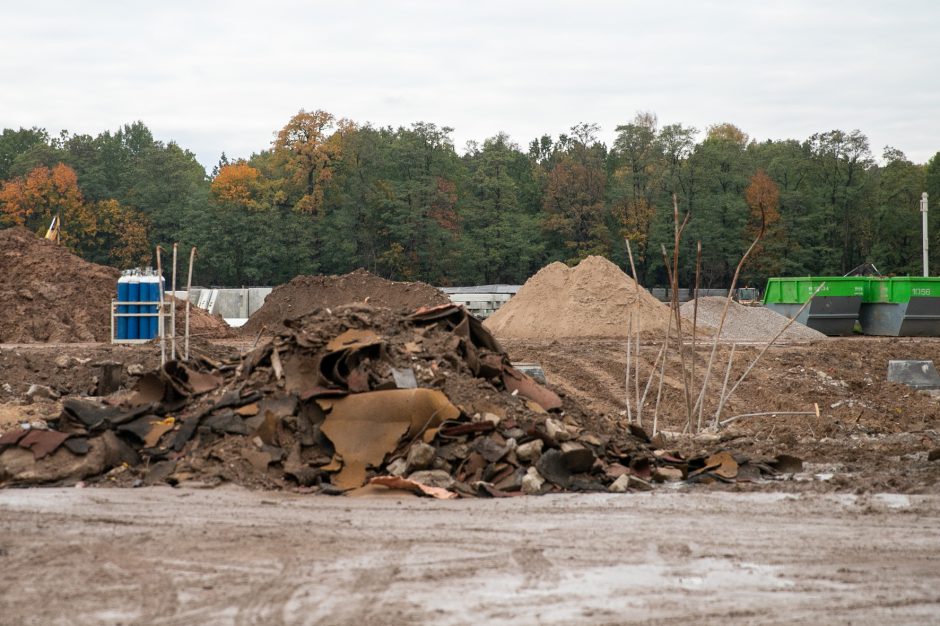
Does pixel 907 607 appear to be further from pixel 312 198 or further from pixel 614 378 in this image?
pixel 312 198

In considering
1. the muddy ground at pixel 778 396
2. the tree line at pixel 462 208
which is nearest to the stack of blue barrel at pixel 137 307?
the muddy ground at pixel 778 396

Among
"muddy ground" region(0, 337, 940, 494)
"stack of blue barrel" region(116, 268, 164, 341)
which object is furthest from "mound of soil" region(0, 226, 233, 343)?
"stack of blue barrel" region(116, 268, 164, 341)

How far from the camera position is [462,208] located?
203 feet

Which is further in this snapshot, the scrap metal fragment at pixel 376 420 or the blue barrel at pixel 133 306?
the blue barrel at pixel 133 306

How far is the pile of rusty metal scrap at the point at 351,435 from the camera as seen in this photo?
30.2 feet

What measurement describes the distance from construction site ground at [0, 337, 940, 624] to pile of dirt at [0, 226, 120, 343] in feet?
58.6

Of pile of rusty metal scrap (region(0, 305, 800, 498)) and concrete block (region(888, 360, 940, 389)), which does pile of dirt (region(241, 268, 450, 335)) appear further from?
pile of rusty metal scrap (region(0, 305, 800, 498))

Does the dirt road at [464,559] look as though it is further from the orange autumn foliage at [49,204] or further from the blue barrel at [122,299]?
the orange autumn foliage at [49,204]

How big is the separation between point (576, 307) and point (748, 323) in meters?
4.87

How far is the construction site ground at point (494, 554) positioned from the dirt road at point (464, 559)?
2 cm

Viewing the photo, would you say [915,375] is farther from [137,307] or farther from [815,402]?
[137,307]

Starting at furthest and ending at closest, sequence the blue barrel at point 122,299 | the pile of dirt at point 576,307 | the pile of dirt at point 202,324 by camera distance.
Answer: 1. the pile of dirt at point 576,307
2. the pile of dirt at point 202,324
3. the blue barrel at point 122,299

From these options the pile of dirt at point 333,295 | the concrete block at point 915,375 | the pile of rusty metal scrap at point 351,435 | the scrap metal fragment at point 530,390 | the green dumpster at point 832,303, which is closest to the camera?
the pile of rusty metal scrap at point 351,435

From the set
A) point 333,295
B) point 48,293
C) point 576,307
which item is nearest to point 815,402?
point 576,307
